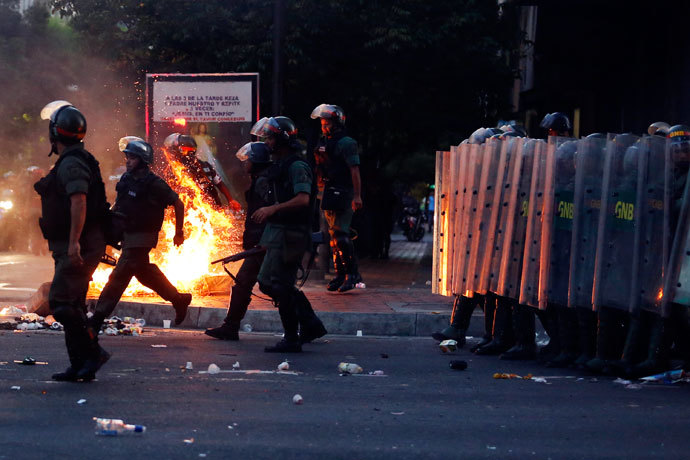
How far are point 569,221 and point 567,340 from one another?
889 millimetres

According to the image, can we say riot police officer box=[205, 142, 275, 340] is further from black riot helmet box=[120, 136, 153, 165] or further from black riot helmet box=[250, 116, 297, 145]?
black riot helmet box=[120, 136, 153, 165]

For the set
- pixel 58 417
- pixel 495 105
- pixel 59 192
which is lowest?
pixel 58 417

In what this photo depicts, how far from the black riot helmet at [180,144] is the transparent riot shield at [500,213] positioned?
4557 millimetres

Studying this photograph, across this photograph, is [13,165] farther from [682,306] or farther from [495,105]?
[682,306]

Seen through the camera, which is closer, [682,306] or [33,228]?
[682,306]

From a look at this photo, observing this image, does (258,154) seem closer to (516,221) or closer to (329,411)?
(516,221)

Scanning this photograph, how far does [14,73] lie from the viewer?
122 feet

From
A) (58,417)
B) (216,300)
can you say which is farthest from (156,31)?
(58,417)

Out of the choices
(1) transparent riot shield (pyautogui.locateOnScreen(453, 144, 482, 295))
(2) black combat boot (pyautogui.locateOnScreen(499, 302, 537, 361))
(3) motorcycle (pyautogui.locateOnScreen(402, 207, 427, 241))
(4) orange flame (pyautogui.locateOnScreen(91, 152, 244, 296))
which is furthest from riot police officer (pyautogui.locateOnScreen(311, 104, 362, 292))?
(3) motorcycle (pyautogui.locateOnScreen(402, 207, 427, 241))

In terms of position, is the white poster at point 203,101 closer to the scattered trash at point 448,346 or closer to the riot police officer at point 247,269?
the riot police officer at point 247,269

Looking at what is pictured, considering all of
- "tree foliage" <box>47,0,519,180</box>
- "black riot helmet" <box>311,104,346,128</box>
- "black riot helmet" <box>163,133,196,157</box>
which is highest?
"tree foliage" <box>47,0,519,180</box>

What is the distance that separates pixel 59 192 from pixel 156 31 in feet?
43.5

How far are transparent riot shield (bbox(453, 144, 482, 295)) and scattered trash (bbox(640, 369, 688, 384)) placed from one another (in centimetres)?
187

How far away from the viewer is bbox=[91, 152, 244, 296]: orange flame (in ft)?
41.4
